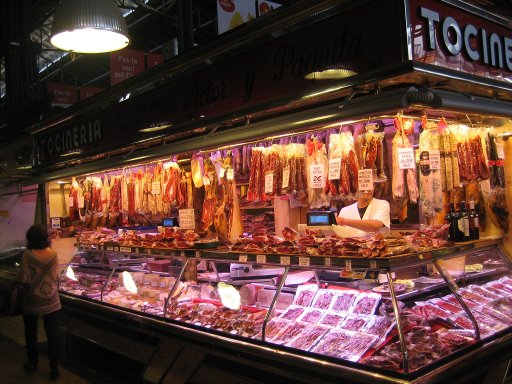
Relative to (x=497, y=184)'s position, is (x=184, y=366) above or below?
below

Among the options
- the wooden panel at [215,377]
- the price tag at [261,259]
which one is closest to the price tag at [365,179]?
the price tag at [261,259]

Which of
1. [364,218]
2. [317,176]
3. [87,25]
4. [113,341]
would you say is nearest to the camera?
[87,25]

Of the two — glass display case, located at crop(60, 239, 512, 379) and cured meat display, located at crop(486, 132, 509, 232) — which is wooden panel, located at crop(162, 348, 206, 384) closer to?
glass display case, located at crop(60, 239, 512, 379)

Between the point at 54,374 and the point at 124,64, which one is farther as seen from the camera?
the point at 124,64

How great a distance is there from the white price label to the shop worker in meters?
1.24

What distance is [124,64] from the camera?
9.19 metres

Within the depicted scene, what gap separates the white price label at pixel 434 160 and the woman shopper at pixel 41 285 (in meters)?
4.57

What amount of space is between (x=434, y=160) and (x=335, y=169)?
31.8 inches

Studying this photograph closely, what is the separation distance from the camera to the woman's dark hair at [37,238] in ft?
19.8

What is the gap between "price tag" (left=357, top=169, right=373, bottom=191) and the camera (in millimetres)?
4039

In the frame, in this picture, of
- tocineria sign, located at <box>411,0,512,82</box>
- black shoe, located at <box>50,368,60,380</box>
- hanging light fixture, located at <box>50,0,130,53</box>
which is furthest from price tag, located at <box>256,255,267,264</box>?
black shoe, located at <box>50,368,60,380</box>

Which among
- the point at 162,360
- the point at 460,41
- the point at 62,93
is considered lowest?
the point at 162,360

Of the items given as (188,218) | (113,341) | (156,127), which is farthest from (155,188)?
(113,341)

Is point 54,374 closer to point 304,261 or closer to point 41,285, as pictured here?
point 41,285
